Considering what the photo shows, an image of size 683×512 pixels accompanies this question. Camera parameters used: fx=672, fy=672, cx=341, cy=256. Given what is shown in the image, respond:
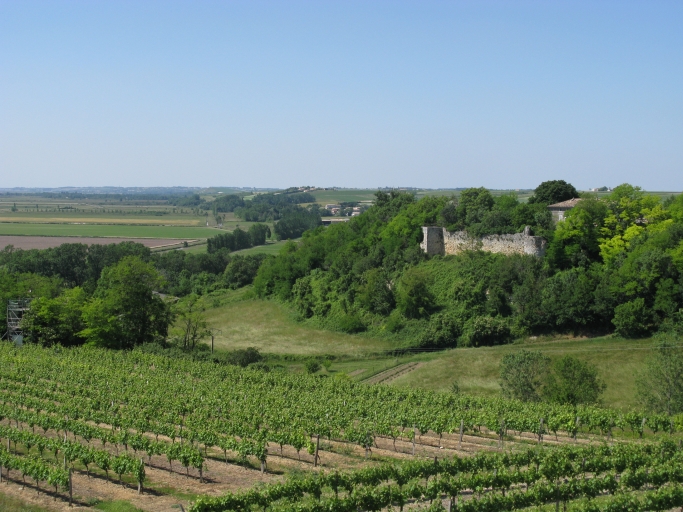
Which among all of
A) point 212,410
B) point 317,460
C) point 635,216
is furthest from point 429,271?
point 317,460

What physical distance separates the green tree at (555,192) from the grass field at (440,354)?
14.0m

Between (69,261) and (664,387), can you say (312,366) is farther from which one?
(69,261)

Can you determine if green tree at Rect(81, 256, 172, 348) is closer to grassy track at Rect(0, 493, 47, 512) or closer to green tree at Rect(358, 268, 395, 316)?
green tree at Rect(358, 268, 395, 316)

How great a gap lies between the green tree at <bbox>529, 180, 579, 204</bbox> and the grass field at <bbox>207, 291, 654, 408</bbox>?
14.0 m

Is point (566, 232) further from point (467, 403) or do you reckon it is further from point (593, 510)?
A: point (593, 510)

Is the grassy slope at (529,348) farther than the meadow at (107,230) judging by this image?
No

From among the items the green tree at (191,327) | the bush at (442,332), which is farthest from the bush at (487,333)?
the green tree at (191,327)

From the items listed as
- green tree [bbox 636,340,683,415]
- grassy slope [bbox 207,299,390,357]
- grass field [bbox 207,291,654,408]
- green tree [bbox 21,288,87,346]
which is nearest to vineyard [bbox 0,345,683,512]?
green tree [bbox 636,340,683,415]

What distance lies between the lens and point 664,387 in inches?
1217

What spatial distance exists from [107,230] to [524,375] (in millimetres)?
145332

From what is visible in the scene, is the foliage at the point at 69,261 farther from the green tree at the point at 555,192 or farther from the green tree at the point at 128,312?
the green tree at the point at 555,192

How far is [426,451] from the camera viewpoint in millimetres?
24641

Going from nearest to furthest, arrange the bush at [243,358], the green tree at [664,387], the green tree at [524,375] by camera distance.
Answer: the green tree at [664,387] < the green tree at [524,375] < the bush at [243,358]

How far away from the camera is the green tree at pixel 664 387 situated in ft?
100
